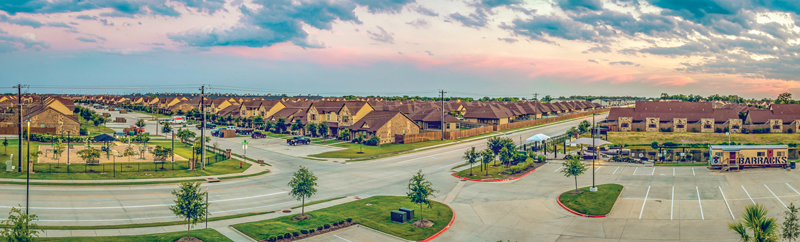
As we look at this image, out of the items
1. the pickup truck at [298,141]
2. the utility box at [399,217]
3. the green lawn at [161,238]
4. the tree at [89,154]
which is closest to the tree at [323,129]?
the pickup truck at [298,141]

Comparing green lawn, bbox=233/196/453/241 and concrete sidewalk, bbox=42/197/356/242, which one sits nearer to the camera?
concrete sidewalk, bbox=42/197/356/242

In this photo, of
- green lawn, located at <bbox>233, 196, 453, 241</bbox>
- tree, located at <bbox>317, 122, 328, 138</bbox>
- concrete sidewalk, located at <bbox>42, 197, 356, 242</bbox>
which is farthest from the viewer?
tree, located at <bbox>317, 122, 328, 138</bbox>

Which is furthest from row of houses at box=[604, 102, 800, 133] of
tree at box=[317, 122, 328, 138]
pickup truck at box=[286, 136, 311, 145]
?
pickup truck at box=[286, 136, 311, 145]

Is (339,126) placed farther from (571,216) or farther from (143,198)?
(571,216)

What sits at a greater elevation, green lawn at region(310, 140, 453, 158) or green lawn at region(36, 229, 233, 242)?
green lawn at region(310, 140, 453, 158)

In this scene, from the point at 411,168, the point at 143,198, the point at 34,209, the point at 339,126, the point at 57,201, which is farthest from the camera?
the point at 339,126

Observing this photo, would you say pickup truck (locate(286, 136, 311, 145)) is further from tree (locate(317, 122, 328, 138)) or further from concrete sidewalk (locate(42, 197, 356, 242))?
concrete sidewalk (locate(42, 197, 356, 242))

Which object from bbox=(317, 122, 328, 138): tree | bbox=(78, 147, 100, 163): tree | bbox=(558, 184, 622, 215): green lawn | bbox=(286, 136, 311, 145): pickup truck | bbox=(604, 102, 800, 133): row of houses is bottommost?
bbox=(558, 184, 622, 215): green lawn

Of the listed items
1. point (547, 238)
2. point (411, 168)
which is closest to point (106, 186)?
point (411, 168)
